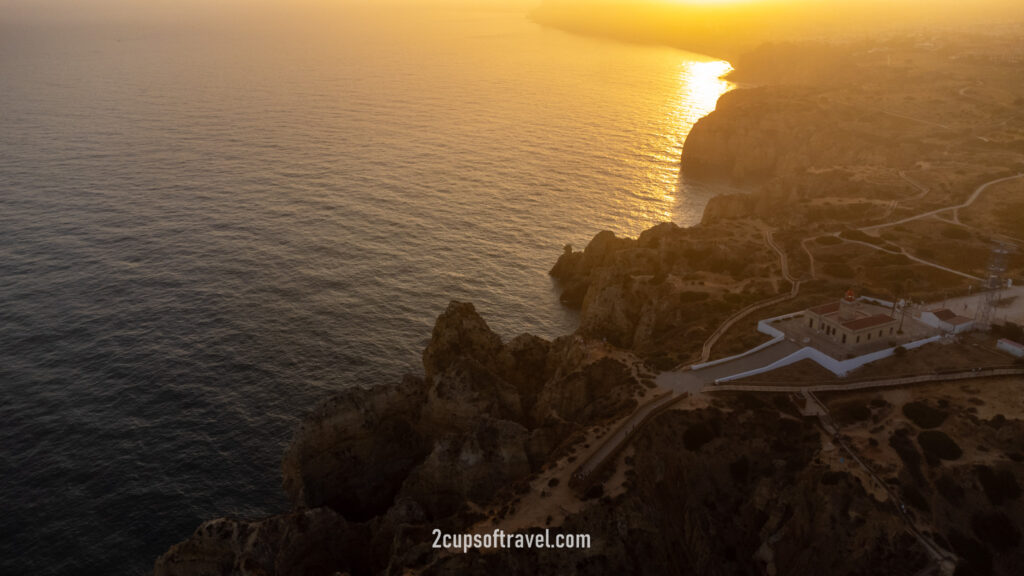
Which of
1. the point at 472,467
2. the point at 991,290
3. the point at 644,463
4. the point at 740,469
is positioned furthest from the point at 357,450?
the point at 991,290

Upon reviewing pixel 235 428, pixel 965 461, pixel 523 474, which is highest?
pixel 965 461

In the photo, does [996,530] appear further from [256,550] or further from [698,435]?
[256,550]

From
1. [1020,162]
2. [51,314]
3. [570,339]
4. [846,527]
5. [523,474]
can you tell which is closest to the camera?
[846,527]

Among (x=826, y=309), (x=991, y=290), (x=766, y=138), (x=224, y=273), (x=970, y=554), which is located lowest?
(x=224, y=273)

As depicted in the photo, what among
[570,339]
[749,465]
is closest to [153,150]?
[570,339]

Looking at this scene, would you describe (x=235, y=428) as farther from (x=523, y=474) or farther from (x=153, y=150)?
(x=153, y=150)

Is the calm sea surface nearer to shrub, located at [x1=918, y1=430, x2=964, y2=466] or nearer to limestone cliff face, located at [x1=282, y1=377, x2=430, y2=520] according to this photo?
limestone cliff face, located at [x1=282, y1=377, x2=430, y2=520]

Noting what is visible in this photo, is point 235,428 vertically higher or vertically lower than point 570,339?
lower
